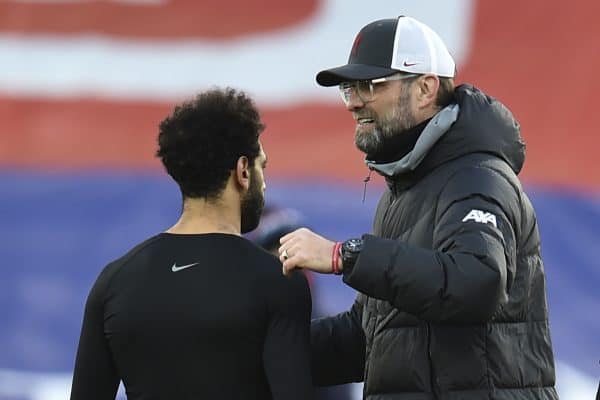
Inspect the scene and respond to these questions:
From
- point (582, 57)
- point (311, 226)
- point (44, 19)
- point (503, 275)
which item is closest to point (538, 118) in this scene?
point (582, 57)

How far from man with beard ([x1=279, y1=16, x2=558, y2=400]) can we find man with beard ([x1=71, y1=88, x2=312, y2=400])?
0.36 feet

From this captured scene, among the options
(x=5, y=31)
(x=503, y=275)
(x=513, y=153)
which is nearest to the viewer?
(x=503, y=275)

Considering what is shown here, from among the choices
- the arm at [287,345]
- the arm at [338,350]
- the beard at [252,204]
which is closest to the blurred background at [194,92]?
the arm at [338,350]

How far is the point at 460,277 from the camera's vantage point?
7.17 feet

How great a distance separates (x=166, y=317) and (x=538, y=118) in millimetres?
2442

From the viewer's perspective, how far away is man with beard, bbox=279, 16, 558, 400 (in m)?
2.21

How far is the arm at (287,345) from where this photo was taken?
2230mm

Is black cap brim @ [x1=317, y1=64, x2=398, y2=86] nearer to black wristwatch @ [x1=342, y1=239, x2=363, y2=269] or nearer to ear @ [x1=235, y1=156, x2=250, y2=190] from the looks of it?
ear @ [x1=235, y1=156, x2=250, y2=190]

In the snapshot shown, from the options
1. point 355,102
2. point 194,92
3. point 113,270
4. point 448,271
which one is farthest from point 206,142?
point 194,92

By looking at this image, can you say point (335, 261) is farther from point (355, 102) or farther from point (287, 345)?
point (355, 102)

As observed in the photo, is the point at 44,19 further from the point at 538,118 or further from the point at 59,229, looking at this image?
the point at 538,118

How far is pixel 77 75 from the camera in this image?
15.2ft

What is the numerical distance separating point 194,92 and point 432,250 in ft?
7.96

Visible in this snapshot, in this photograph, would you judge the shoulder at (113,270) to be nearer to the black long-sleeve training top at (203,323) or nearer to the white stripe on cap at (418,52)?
the black long-sleeve training top at (203,323)
